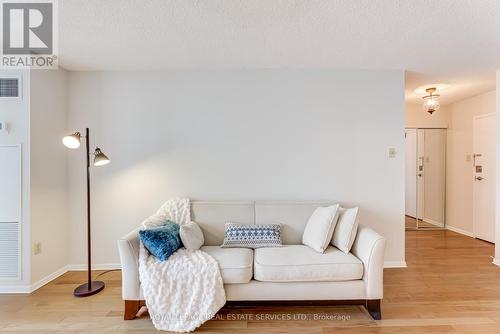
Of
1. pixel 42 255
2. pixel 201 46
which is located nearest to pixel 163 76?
pixel 201 46

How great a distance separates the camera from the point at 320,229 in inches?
95.0

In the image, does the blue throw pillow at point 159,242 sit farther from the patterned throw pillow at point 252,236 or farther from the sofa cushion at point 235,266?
the patterned throw pillow at point 252,236

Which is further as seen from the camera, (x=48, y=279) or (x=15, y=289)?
(x=48, y=279)

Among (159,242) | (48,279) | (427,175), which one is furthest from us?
(427,175)

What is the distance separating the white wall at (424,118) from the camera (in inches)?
194

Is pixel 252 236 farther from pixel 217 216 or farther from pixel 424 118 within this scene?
pixel 424 118

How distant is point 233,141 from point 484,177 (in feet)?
13.3

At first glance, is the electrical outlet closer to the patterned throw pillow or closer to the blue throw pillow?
the blue throw pillow

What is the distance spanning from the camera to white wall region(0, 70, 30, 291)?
101 inches

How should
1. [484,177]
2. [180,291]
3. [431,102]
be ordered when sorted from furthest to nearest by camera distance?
[484,177] < [431,102] < [180,291]

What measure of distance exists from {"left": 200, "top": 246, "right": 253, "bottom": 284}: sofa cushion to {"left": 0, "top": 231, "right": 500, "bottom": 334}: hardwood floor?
13.5 inches

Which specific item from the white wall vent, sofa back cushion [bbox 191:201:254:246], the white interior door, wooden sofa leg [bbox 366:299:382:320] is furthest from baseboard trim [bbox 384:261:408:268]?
the white wall vent

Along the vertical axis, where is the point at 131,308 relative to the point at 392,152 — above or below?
below

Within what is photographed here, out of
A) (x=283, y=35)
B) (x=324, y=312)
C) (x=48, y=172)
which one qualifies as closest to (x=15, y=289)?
(x=48, y=172)
